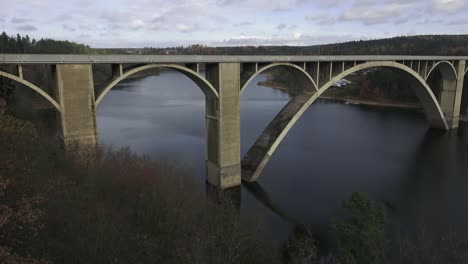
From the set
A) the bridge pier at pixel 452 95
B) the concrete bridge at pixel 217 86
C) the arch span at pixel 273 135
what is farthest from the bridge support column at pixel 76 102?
the bridge pier at pixel 452 95

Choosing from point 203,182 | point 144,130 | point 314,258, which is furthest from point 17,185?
point 144,130

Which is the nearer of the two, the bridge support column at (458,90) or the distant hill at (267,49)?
the bridge support column at (458,90)

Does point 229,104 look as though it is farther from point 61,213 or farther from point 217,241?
point 61,213

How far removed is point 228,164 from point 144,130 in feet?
40.6

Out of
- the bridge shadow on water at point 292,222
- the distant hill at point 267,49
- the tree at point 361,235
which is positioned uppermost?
the distant hill at point 267,49

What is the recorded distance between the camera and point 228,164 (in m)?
15.7

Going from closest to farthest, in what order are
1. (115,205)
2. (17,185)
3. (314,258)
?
(17,185) → (115,205) → (314,258)

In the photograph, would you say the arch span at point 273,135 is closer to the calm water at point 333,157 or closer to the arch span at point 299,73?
the arch span at point 299,73

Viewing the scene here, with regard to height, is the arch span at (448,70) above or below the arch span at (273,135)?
above

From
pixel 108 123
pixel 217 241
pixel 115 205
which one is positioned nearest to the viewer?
pixel 217 241

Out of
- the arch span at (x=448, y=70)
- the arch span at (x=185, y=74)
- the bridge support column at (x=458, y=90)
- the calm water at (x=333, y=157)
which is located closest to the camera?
the arch span at (x=185, y=74)

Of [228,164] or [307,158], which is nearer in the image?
[228,164]

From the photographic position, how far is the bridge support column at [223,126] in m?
14.6

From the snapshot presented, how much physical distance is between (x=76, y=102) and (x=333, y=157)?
51.7ft
